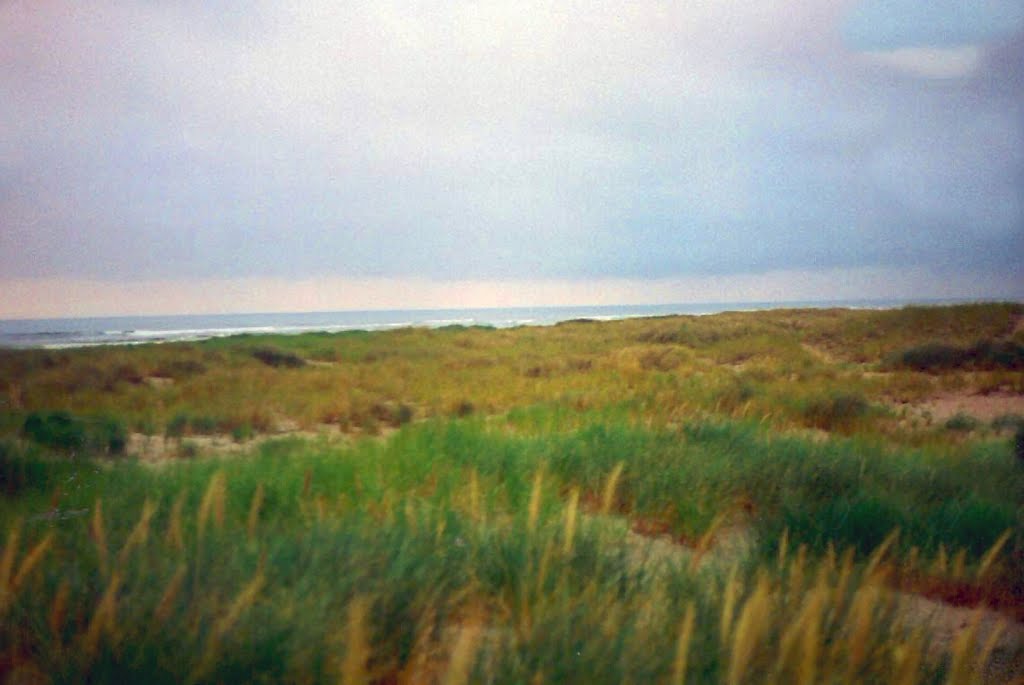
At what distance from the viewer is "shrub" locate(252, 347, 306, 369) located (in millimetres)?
9008

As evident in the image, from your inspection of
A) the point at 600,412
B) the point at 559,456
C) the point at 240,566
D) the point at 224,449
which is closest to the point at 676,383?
the point at 600,412

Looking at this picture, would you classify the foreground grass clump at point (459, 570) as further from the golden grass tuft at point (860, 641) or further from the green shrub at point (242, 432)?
the green shrub at point (242, 432)

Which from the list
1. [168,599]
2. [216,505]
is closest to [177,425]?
[216,505]

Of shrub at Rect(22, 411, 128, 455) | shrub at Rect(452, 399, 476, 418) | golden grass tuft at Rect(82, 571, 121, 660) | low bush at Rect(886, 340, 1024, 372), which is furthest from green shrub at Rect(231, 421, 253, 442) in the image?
low bush at Rect(886, 340, 1024, 372)

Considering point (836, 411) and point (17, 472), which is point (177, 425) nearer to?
point (17, 472)

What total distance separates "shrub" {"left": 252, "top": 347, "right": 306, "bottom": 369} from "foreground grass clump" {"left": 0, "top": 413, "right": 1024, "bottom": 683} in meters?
3.14

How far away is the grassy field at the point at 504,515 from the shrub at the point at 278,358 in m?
0.06

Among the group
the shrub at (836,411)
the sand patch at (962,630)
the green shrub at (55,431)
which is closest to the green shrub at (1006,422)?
the shrub at (836,411)

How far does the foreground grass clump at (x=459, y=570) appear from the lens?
8.54ft

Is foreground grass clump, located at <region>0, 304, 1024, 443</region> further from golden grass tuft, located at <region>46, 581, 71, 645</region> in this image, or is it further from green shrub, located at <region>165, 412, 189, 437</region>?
golden grass tuft, located at <region>46, 581, 71, 645</region>

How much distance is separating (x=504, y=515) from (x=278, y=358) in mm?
5364

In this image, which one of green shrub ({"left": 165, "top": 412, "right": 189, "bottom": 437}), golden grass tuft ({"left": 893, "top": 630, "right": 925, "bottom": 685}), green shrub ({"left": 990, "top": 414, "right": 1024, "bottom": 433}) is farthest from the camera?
green shrub ({"left": 990, "top": 414, "right": 1024, "bottom": 433})

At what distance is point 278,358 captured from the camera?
30.1ft

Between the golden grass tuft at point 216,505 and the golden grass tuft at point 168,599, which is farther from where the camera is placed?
the golden grass tuft at point 216,505
